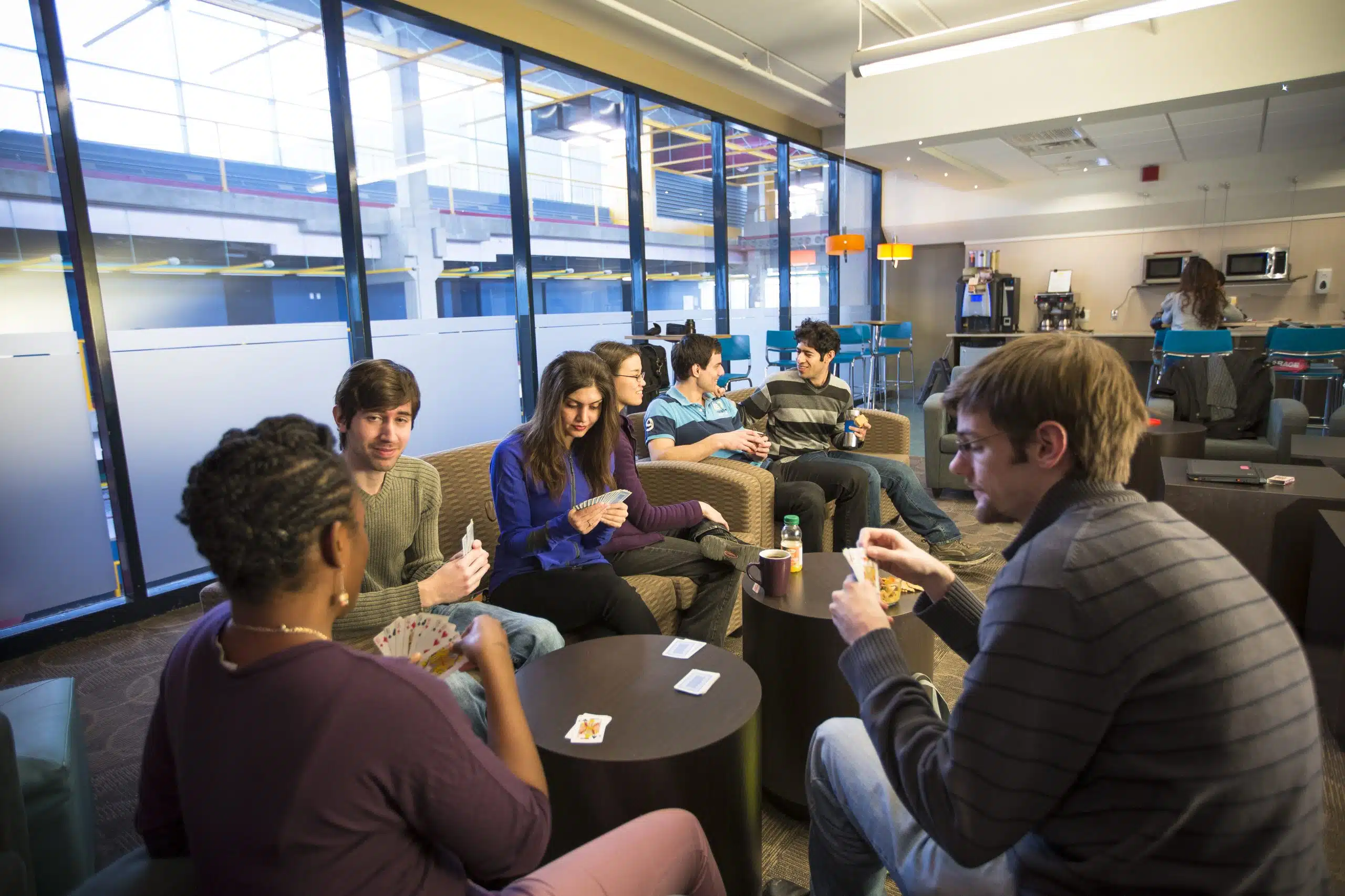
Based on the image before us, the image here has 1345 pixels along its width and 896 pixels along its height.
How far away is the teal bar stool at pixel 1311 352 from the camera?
5953mm

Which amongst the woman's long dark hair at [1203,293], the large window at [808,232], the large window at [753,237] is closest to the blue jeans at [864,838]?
the large window at [753,237]

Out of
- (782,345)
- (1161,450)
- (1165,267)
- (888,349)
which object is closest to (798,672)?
(1161,450)

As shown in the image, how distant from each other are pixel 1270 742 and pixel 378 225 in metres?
4.71

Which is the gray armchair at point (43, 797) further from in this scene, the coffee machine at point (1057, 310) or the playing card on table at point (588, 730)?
the coffee machine at point (1057, 310)

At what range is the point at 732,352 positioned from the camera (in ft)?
22.8

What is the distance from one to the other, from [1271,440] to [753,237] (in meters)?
5.20

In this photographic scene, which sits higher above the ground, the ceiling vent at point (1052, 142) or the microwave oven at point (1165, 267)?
the ceiling vent at point (1052, 142)

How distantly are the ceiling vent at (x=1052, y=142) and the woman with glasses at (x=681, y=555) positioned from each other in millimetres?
6158

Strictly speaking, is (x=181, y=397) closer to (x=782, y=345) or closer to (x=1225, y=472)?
(x=1225, y=472)

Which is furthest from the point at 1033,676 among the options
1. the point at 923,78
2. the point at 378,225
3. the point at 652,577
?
the point at 923,78

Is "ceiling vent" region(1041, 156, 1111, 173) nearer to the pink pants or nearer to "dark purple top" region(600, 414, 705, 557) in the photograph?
"dark purple top" region(600, 414, 705, 557)

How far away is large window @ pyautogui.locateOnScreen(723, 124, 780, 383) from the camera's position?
805cm

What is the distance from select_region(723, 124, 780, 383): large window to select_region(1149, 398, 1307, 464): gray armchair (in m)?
4.31

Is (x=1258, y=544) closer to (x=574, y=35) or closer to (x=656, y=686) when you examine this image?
(x=656, y=686)
